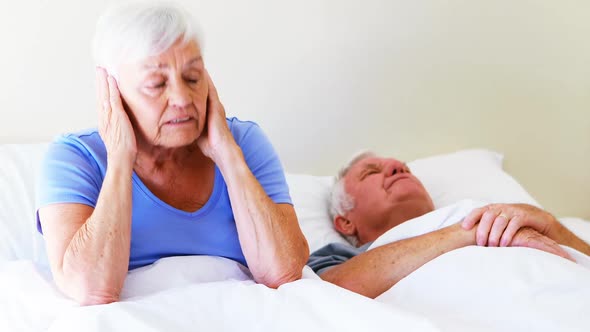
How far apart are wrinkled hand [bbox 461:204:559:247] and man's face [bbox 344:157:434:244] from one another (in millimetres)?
302

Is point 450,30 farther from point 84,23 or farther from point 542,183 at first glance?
point 84,23

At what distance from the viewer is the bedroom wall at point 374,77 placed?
6.78 feet

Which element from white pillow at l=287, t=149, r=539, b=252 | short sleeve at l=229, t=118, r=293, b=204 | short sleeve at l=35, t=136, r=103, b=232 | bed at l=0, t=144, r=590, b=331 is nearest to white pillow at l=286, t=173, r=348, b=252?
white pillow at l=287, t=149, r=539, b=252

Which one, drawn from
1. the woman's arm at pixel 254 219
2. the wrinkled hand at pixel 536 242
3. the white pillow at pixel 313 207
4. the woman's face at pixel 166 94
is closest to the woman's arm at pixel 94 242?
the woman's face at pixel 166 94

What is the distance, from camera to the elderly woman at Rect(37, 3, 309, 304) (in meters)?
1.41

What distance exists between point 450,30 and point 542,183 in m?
0.67

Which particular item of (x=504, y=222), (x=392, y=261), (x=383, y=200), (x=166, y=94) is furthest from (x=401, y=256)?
(x=166, y=94)

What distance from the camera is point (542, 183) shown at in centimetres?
277

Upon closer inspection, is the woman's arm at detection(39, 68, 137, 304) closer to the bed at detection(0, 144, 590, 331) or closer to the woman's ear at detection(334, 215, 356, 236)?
the bed at detection(0, 144, 590, 331)

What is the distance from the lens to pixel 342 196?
2154 mm

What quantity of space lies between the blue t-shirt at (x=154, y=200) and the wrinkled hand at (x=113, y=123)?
0.22 feet

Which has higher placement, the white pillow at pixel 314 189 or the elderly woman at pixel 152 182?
the elderly woman at pixel 152 182

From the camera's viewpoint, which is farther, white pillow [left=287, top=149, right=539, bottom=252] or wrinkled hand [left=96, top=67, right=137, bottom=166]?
white pillow [left=287, top=149, right=539, bottom=252]

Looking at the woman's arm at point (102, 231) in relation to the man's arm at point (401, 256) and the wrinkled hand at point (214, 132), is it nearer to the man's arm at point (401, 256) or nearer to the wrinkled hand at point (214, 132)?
the wrinkled hand at point (214, 132)
